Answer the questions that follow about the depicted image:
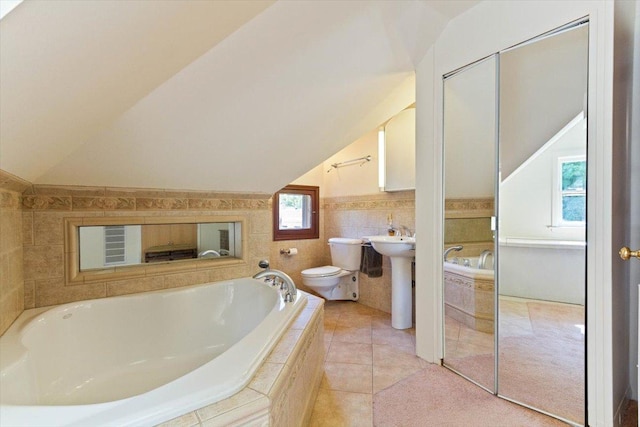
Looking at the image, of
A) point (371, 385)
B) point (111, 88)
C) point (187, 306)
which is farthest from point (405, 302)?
point (111, 88)

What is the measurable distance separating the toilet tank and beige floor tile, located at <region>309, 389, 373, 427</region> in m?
1.58

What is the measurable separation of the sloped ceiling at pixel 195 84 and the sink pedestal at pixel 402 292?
1.23m

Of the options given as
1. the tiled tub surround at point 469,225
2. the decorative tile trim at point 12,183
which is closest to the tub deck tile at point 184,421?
the decorative tile trim at point 12,183

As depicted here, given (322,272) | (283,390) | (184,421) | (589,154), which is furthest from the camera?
(322,272)

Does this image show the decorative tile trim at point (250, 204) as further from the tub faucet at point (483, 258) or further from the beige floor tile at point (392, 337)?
the tub faucet at point (483, 258)

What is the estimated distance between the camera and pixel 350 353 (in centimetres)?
220

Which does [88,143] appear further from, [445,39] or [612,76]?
[612,76]

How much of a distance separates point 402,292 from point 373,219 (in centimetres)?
89

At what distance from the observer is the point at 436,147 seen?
77.6 inches

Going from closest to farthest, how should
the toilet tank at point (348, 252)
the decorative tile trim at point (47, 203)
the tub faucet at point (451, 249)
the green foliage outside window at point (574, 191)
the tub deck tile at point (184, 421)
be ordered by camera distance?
1. the tub deck tile at point (184, 421)
2. the green foliage outside window at point (574, 191)
3. the decorative tile trim at point (47, 203)
4. the tub faucet at point (451, 249)
5. the toilet tank at point (348, 252)

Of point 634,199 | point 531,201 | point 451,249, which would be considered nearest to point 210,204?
point 451,249

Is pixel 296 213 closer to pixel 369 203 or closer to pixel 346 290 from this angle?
pixel 369 203

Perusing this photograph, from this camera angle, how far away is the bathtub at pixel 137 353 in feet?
2.76

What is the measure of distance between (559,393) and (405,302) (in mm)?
1227
